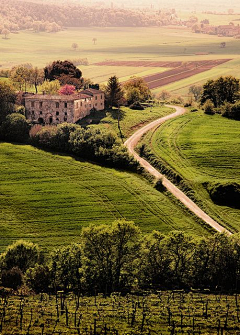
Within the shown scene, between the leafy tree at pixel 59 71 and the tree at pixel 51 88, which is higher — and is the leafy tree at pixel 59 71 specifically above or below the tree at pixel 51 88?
above

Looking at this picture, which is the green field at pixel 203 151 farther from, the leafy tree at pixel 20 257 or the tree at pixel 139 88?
A: the leafy tree at pixel 20 257

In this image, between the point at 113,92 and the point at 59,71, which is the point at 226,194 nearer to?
the point at 113,92

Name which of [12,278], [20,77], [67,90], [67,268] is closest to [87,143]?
[67,90]

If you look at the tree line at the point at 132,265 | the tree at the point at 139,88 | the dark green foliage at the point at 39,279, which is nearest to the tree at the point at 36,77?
the tree at the point at 139,88

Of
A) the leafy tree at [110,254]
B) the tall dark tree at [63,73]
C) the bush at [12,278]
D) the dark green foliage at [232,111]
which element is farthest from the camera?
the tall dark tree at [63,73]

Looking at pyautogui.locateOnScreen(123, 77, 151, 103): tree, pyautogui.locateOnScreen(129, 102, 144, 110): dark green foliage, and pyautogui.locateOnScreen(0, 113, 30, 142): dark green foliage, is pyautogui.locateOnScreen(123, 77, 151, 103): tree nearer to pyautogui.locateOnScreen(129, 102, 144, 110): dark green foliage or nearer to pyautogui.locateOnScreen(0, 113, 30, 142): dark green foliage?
pyautogui.locateOnScreen(129, 102, 144, 110): dark green foliage

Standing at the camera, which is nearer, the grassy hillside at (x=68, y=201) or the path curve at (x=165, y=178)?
the grassy hillside at (x=68, y=201)
